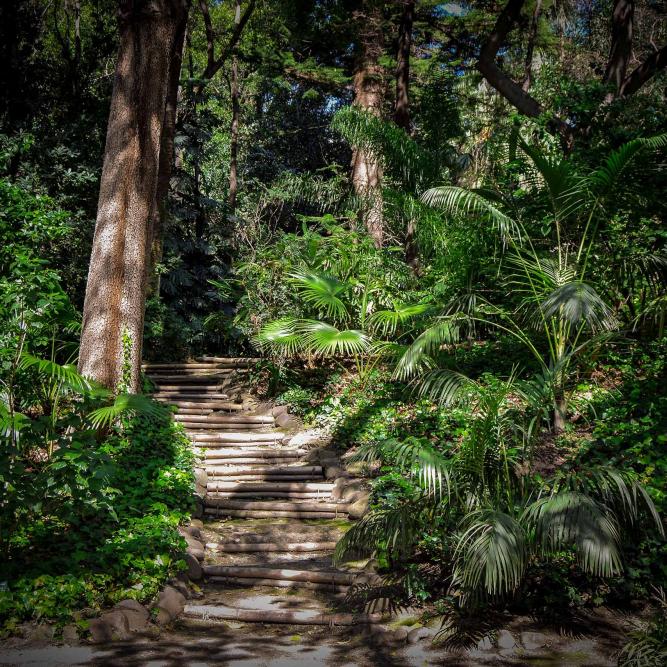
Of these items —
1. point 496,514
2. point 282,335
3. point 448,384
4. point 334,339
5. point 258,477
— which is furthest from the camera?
point 282,335

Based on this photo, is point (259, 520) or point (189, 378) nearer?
point (259, 520)

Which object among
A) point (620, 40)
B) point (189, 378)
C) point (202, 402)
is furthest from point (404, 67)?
point (202, 402)

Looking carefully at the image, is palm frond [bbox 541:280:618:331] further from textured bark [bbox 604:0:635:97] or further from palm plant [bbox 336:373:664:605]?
textured bark [bbox 604:0:635:97]

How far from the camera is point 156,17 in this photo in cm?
770

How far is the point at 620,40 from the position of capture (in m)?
10.2

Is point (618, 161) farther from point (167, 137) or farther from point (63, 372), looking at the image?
point (167, 137)

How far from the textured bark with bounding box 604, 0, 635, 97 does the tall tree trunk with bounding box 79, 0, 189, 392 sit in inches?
262

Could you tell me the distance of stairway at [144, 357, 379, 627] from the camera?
5.02m

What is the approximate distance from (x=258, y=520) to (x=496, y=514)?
3607 mm

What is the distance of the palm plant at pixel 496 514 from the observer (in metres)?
3.98

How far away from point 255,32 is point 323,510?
1722cm

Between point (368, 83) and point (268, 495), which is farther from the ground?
point (368, 83)

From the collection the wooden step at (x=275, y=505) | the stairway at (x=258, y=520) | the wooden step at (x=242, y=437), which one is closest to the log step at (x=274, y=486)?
the stairway at (x=258, y=520)

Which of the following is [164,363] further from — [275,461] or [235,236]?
[275,461]
